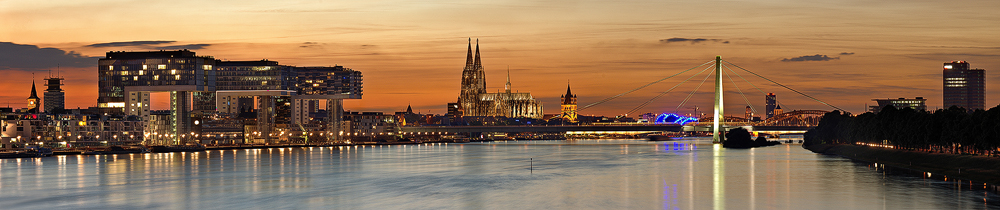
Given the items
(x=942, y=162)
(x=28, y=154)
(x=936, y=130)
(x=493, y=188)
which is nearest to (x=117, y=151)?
(x=28, y=154)

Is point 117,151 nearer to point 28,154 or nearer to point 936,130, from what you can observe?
point 28,154

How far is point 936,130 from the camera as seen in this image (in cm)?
9194

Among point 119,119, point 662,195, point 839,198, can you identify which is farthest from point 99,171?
point 119,119

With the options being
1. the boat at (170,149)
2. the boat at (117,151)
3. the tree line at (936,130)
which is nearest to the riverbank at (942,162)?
the tree line at (936,130)

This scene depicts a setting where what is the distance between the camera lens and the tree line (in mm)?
75812

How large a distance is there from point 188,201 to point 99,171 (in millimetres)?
40311

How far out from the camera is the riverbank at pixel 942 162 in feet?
221

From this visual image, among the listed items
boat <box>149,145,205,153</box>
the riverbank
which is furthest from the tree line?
boat <box>149,145,205,153</box>

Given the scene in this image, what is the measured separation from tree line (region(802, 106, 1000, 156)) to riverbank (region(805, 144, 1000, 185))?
1.26 m

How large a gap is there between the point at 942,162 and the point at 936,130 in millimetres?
10966

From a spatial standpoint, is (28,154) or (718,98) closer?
(28,154)

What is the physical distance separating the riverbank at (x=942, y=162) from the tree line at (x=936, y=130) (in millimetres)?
1257

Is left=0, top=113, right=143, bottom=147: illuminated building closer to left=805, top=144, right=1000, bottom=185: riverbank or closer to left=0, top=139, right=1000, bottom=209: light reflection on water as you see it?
left=0, top=139, right=1000, bottom=209: light reflection on water

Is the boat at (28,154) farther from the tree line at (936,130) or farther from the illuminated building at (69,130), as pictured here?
Result: the tree line at (936,130)
